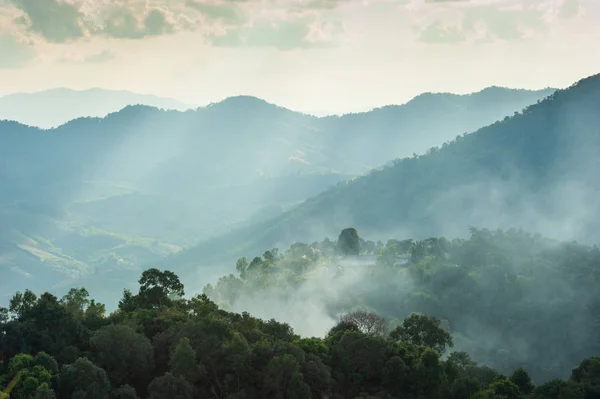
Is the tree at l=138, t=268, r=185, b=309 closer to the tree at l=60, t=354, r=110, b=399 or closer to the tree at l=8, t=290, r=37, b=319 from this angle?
the tree at l=8, t=290, r=37, b=319

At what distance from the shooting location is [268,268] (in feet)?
641

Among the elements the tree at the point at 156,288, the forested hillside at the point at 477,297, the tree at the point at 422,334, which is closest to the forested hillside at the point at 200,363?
the tree at the point at 156,288

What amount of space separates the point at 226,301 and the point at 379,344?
3983 inches

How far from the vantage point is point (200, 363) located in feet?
206

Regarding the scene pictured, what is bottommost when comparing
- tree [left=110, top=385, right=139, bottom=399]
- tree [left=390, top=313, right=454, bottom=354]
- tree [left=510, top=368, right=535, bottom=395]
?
tree [left=110, top=385, right=139, bottom=399]

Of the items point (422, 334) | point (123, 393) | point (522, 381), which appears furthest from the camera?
point (422, 334)

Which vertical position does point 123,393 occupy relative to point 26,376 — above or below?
below

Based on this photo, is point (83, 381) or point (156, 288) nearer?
point (83, 381)

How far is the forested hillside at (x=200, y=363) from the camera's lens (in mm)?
56156

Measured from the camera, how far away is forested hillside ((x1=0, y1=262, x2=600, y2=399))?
2211 inches

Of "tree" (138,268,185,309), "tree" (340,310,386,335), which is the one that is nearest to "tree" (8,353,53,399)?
"tree" (138,268,185,309)

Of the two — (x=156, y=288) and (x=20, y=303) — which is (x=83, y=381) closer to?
(x=20, y=303)

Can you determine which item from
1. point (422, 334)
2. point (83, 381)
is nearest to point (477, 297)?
point (422, 334)

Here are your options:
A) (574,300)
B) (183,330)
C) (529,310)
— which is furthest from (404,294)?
(183,330)
